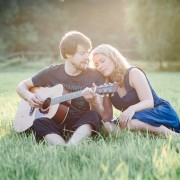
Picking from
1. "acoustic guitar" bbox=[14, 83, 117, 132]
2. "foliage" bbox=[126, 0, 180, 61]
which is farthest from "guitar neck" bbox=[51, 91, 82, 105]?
"foliage" bbox=[126, 0, 180, 61]

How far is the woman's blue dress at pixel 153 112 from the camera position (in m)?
4.54

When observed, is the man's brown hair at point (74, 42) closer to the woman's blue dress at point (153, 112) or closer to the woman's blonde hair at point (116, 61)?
A: the woman's blonde hair at point (116, 61)

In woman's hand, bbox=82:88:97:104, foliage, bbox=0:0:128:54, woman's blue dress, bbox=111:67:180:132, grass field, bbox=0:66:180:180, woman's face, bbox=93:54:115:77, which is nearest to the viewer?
grass field, bbox=0:66:180:180

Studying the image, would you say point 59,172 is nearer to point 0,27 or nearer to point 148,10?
point 148,10

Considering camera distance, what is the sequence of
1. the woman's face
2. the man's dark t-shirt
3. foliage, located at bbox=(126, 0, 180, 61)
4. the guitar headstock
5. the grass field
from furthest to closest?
foliage, located at bbox=(126, 0, 180, 61)
the man's dark t-shirt
the woman's face
the guitar headstock
the grass field

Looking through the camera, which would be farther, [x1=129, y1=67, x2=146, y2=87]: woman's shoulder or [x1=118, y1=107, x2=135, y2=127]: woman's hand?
[x1=129, y1=67, x2=146, y2=87]: woman's shoulder

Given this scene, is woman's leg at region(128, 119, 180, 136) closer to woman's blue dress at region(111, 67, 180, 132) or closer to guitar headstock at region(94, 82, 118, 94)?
woman's blue dress at region(111, 67, 180, 132)

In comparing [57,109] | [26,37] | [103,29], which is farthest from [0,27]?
[57,109]

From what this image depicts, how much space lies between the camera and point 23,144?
400 cm

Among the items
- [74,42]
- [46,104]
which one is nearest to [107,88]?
[74,42]

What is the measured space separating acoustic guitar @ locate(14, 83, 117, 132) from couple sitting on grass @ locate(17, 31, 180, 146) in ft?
0.21

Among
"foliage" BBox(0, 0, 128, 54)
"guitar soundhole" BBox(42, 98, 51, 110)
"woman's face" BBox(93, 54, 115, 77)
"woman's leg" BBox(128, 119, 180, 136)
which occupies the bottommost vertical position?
"woman's leg" BBox(128, 119, 180, 136)

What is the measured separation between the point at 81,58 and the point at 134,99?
2.36 feet

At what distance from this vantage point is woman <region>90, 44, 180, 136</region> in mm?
4484
